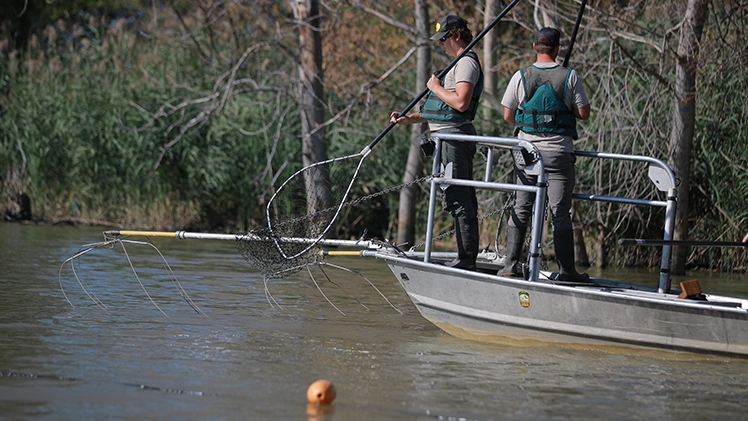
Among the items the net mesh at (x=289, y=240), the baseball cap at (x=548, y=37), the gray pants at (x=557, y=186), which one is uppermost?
the baseball cap at (x=548, y=37)

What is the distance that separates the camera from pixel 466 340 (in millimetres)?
7922

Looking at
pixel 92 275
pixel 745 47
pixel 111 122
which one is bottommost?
pixel 92 275

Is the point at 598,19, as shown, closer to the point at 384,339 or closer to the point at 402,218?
the point at 402,218

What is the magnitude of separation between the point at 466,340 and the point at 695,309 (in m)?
1.71

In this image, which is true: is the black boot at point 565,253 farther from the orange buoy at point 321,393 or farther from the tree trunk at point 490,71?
the tree trunk at point 490,71

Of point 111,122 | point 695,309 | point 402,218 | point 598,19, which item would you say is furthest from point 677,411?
point 111,122

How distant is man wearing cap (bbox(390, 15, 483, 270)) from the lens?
7574 mm

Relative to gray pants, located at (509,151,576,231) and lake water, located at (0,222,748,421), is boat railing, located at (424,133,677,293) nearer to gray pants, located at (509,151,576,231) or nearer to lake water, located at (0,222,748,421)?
gray pants, located at (509,151,576,231)

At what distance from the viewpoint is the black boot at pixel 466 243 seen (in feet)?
25.6

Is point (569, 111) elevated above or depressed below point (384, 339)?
above

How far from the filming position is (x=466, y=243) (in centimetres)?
778

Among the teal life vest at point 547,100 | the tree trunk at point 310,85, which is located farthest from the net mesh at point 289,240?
the tree trunk at point 310,85

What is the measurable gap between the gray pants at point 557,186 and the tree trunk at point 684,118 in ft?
16.3

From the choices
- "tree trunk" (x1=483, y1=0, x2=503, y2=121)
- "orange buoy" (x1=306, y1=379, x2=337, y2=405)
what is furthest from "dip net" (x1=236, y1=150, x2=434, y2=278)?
"tree trunk" (x1=483, y1=0, x2=503, y2=121)
